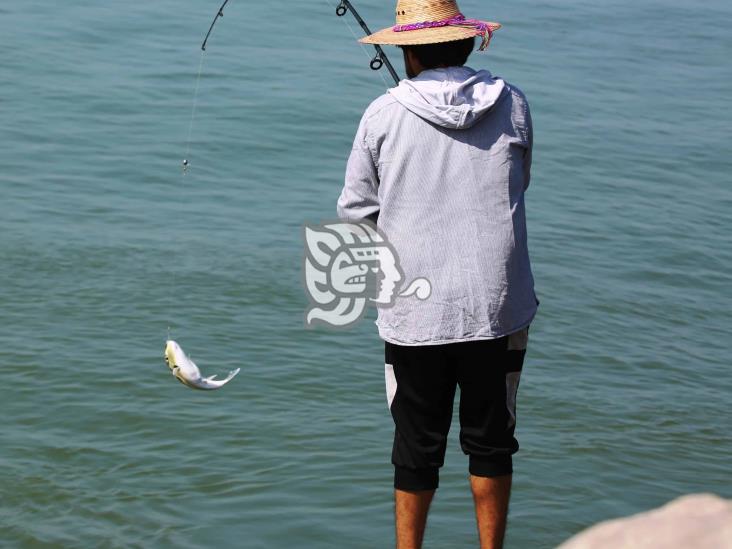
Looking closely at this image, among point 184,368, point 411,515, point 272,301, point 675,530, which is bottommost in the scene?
point 272,301

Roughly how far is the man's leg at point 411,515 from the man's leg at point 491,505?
122 millimetres

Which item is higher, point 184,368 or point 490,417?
point 490,417

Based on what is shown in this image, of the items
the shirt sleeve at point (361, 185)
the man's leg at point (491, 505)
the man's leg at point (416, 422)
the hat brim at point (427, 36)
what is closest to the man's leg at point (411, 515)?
the man's leg at point (416, 422)

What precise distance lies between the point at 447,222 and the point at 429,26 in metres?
0.51

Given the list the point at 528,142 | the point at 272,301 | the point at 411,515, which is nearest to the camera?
the point at 528,142

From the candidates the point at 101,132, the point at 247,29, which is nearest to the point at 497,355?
the point at 101,132

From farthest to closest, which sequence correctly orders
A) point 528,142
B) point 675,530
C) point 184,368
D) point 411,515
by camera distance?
point 184,368 < point 411,515 < point 528,142 < point 675,530

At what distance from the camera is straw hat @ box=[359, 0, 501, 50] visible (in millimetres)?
3215

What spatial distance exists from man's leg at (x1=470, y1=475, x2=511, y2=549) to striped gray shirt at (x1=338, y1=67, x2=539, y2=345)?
408 millimetres

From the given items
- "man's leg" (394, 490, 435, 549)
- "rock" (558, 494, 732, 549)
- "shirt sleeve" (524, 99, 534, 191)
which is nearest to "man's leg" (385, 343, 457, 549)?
"man's leg" (394, 490, 435, 549)

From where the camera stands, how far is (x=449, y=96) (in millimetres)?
3119

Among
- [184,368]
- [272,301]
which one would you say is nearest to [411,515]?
[184,368]

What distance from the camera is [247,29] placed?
1273 centimetres

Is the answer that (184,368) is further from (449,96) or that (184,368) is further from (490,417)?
(449,96)
